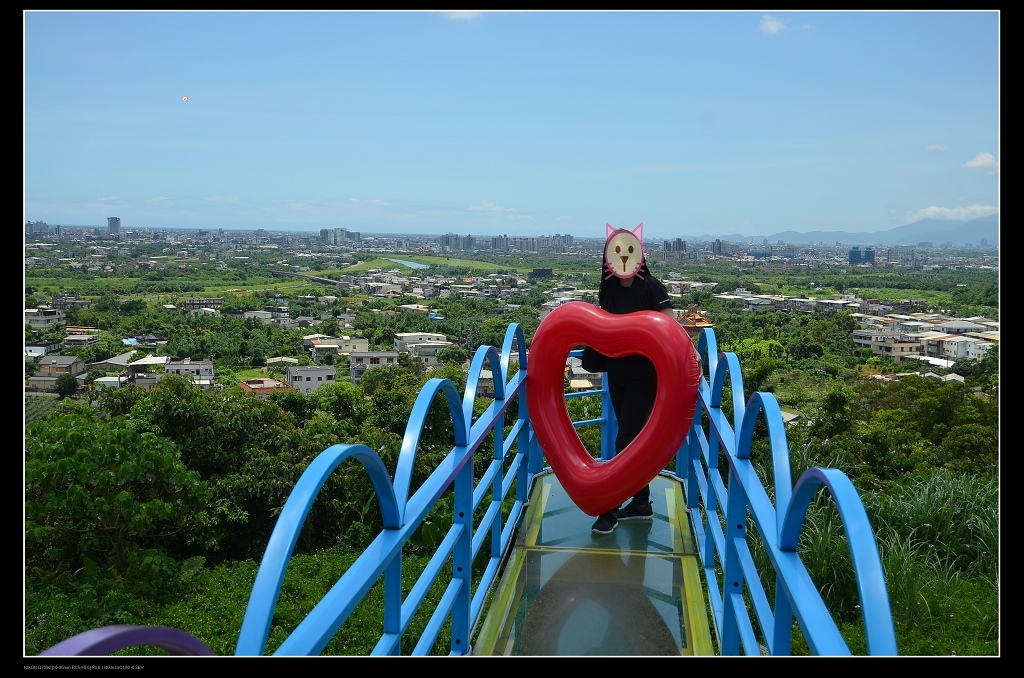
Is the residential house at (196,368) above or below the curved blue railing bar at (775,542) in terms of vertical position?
below

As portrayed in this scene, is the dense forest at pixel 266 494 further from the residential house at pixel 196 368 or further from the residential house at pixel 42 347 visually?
the residential house at pixel 42 347

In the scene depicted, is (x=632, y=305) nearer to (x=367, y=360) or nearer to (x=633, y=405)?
(x=633, y=405)

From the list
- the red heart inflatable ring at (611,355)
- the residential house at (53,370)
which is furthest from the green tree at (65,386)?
the red heart inflatable ring at (611,355)

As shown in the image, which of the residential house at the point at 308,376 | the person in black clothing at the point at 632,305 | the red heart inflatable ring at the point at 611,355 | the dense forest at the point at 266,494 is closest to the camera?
the red heart inflatable ring at the point at 611,355

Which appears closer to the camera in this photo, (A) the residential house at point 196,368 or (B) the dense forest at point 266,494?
(B) the dense forest at point 266,494

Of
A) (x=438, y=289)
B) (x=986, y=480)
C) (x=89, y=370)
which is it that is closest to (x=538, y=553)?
(x=986, y=480)

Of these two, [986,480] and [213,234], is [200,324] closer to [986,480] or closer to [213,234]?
[986,480]
